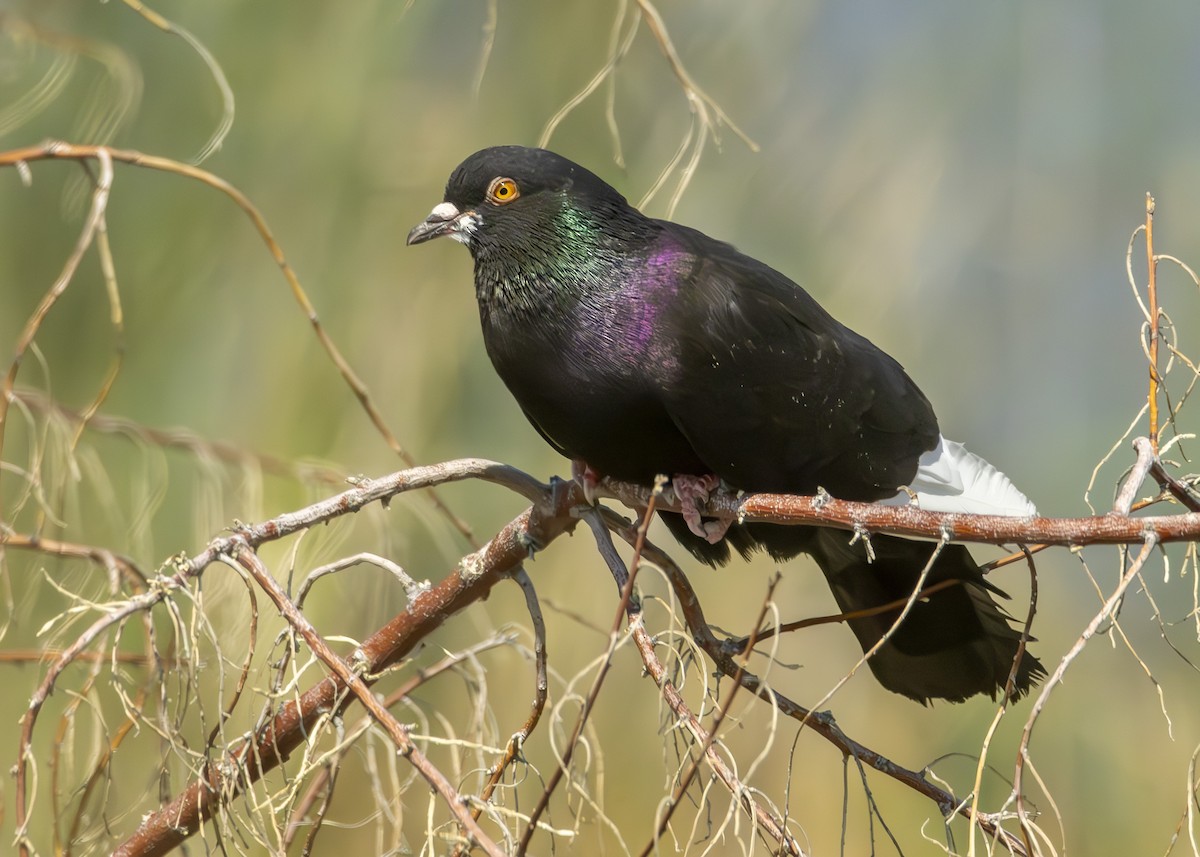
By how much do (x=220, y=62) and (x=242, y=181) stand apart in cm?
51

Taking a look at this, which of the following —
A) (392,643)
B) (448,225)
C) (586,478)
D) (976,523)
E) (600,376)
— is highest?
(976,523)

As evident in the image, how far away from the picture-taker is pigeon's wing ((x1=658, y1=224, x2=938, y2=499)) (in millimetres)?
2855

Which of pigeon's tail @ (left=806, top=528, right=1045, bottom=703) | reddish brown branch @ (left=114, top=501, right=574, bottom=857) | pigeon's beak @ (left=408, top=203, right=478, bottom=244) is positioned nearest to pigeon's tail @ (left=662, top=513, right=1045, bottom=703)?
pigeon's tail @ (left=806, top=528, right=1045, bottom=703)

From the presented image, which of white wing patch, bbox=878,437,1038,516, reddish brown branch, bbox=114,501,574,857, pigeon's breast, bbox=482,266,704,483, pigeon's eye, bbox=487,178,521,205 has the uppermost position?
pigeon's eye, bbox=487,178,521,205

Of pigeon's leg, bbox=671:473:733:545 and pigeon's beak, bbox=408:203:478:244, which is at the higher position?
pigeon's beak, bbox=408:203:478:244

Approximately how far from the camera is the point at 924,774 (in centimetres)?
221

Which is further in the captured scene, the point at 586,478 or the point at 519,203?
the point at 519,203

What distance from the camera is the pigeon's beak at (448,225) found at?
3.11m

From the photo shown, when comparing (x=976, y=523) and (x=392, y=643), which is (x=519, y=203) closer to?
(x=392, y=643)

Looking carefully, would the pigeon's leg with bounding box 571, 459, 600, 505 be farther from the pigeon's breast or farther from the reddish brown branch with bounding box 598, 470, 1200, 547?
the reddish brown branch with bounding box 598, 470, 1200, 547

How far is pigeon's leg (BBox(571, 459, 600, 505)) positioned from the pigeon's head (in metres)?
0.56

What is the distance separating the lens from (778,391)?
3035 mm

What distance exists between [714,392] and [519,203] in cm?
72

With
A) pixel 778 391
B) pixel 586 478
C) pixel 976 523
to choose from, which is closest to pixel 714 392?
pixel 778 391
